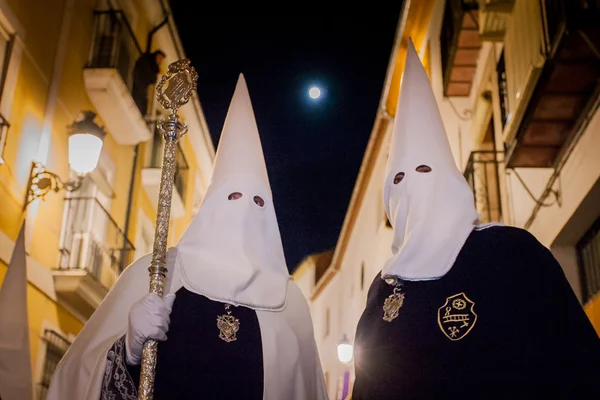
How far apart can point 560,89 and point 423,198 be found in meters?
3.57

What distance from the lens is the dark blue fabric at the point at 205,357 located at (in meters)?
4.03

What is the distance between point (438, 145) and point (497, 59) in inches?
241

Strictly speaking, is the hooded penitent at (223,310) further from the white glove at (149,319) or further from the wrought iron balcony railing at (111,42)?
the wrought iron balcony railing at (111,42)

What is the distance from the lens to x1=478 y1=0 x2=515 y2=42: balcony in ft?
28.1


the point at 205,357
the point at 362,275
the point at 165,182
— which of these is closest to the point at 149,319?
the point at 205,357

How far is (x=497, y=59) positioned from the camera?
9.81m

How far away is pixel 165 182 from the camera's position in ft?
12.9

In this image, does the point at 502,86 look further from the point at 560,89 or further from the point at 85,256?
the point at 85,256

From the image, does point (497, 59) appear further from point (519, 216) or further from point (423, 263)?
point (423, 263)

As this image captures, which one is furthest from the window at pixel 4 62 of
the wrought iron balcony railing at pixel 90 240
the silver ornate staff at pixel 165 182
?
the silver ornate staff at pixel 165 182

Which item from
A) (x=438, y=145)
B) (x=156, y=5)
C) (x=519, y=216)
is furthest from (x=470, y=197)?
(x=156, y=5)

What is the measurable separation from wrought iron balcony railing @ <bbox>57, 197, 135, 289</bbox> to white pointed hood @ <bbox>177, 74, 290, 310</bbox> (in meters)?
5.85

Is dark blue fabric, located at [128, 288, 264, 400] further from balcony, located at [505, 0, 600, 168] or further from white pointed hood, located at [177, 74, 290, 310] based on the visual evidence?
balcony, located at [505, 0, 600, 168]

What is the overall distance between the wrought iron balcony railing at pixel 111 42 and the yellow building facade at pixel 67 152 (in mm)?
15
